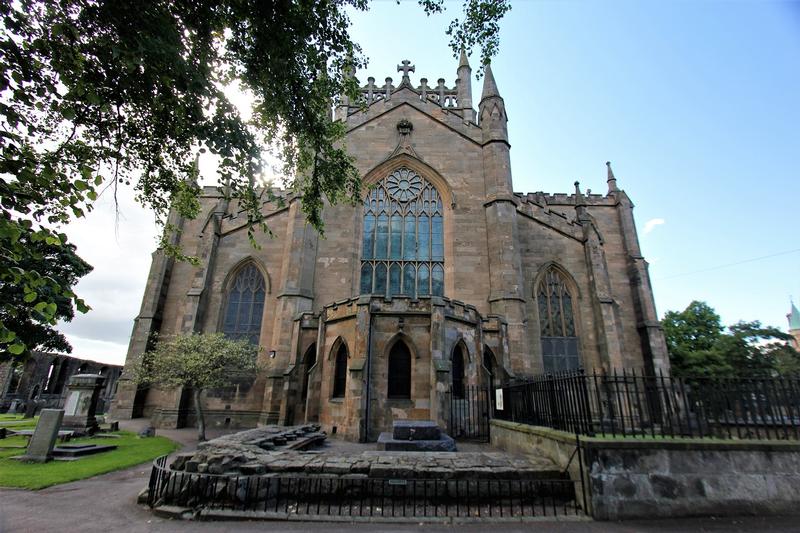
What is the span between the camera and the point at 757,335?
24.5 meters

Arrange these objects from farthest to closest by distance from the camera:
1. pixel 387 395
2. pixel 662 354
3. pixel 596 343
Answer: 1. pixel 662 354
2. pixel 596 343
3. pixel 387 395

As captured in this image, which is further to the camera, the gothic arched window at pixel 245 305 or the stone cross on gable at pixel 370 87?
the stone cross on gable at pixel 370 87

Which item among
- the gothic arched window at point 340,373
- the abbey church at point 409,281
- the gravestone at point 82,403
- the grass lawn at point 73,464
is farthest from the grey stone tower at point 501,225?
the gravestone at point 82,403

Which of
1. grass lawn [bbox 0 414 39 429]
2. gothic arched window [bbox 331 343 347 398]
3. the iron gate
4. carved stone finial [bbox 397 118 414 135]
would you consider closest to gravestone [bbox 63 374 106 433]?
grass lawn [bbox 0 414 39 429]

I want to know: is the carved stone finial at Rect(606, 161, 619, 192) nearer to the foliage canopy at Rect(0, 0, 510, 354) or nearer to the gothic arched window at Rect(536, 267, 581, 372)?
the gothic arched window at Rect(536, 267, 581, 372)

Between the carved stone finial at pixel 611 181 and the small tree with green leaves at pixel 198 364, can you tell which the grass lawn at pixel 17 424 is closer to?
the small tree with green leaves at pixel 198 364

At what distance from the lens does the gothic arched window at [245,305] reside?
18969 millimetres

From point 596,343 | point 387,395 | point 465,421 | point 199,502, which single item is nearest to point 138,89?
point 199,502

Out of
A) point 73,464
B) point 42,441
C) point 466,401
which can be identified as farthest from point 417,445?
point 42,441

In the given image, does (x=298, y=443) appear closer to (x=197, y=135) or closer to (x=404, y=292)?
(x=197, y=135)

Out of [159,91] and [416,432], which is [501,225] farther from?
[159,91]

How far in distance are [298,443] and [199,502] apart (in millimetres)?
3874

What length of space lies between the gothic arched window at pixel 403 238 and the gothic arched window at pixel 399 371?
600 cm

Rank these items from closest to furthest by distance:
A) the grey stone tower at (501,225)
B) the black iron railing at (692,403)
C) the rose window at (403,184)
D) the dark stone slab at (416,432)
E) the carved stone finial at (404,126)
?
1. the black iron railing at (692,403)
2. the dark stone slab at (416,432)
3. the grey stone tower at (501,225)
4. the rose window at (403,184)
5. the carved stone finial at (404,126)
